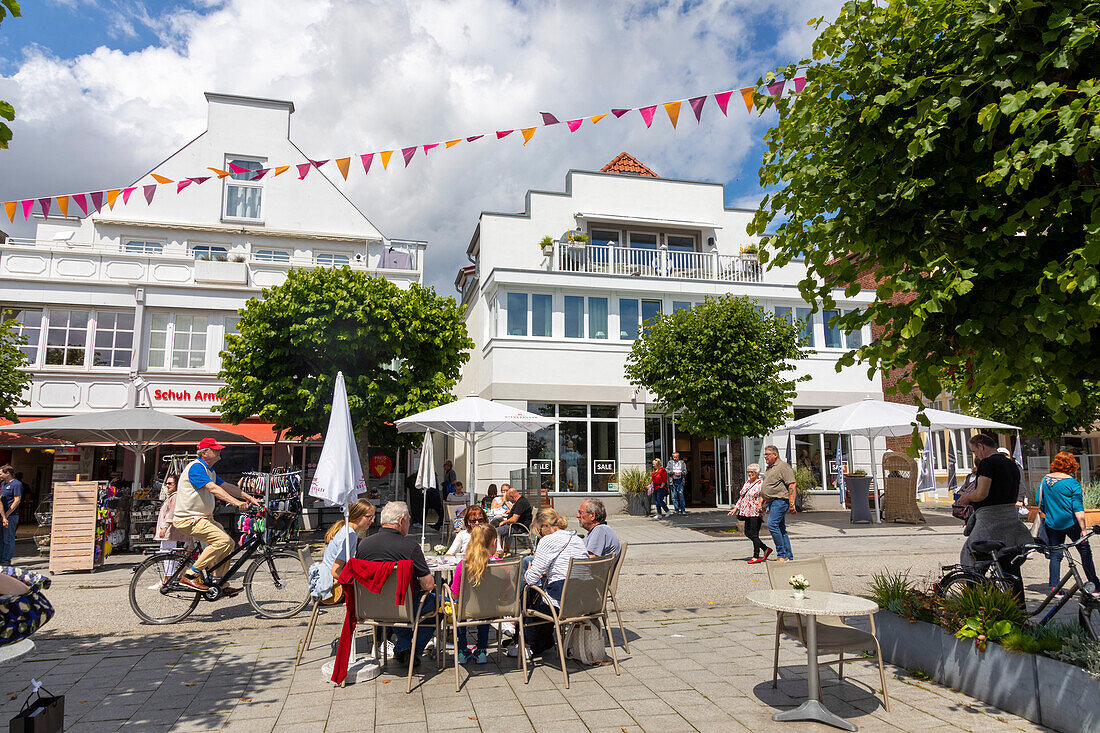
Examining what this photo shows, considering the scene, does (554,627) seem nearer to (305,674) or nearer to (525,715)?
(525,715)

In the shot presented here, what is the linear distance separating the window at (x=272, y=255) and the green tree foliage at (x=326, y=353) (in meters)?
9.99

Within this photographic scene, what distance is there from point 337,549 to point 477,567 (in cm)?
177

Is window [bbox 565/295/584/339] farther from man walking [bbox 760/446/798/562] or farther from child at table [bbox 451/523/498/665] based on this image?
child at table [bbox 451/523/498/665]

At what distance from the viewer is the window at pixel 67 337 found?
21094mm

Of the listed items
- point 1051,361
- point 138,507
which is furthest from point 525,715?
point 138,507

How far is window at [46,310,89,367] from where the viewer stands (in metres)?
21.1

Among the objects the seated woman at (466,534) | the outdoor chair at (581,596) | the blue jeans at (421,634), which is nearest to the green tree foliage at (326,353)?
the seated woman at (466,534)

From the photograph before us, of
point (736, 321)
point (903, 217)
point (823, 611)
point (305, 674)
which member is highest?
point (736, 321)

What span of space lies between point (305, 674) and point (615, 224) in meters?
20.2

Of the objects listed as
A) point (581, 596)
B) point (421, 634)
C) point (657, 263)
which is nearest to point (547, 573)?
point (581, 596)

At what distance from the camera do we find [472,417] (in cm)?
1161

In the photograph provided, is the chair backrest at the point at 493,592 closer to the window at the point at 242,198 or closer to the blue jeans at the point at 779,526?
the blue jeans at the point at 779,526

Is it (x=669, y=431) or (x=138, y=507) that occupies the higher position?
(x=669, y=431)

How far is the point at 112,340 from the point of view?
2155cm
